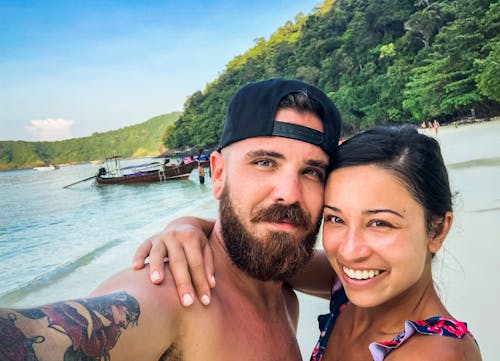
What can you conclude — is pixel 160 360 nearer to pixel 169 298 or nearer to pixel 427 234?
pixel 169 298

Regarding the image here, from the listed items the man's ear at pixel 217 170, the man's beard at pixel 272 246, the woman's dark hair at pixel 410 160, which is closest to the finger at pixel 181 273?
the man's beard at pixel 272 246

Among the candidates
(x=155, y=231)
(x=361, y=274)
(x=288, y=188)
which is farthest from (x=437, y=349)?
(x=155, y=231)

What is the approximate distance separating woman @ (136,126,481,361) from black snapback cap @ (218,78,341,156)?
15 centimetres

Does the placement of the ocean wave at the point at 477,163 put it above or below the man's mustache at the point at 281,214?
below

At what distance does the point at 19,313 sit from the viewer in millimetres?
920

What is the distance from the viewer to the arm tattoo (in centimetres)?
87

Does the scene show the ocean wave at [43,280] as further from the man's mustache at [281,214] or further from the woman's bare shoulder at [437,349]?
the woman's bare shoulder at [437,349]

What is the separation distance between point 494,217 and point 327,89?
5421 cm

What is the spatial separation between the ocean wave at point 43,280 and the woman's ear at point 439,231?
8.69 metres

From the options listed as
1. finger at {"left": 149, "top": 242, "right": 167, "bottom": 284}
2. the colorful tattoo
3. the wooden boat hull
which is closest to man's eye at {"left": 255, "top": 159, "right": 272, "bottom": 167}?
finger at {"left": 149, "top": 242, "right": 167, "bottom": 284}

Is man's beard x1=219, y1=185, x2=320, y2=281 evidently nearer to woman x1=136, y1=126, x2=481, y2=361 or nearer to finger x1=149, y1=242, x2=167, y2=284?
woman x1=136, y1=126, x2=481, y2=361

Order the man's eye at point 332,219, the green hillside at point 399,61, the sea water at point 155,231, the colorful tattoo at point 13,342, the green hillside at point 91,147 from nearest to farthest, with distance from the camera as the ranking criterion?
the colorful tattoo at point 13,342 → the man's eye at point 332,219 → the sea water at point 155,231 → the green hillside at point 399,61 → the green hillside at point 91,147

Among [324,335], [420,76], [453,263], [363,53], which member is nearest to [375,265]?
[324,335]

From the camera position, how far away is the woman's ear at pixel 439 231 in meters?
1.78
